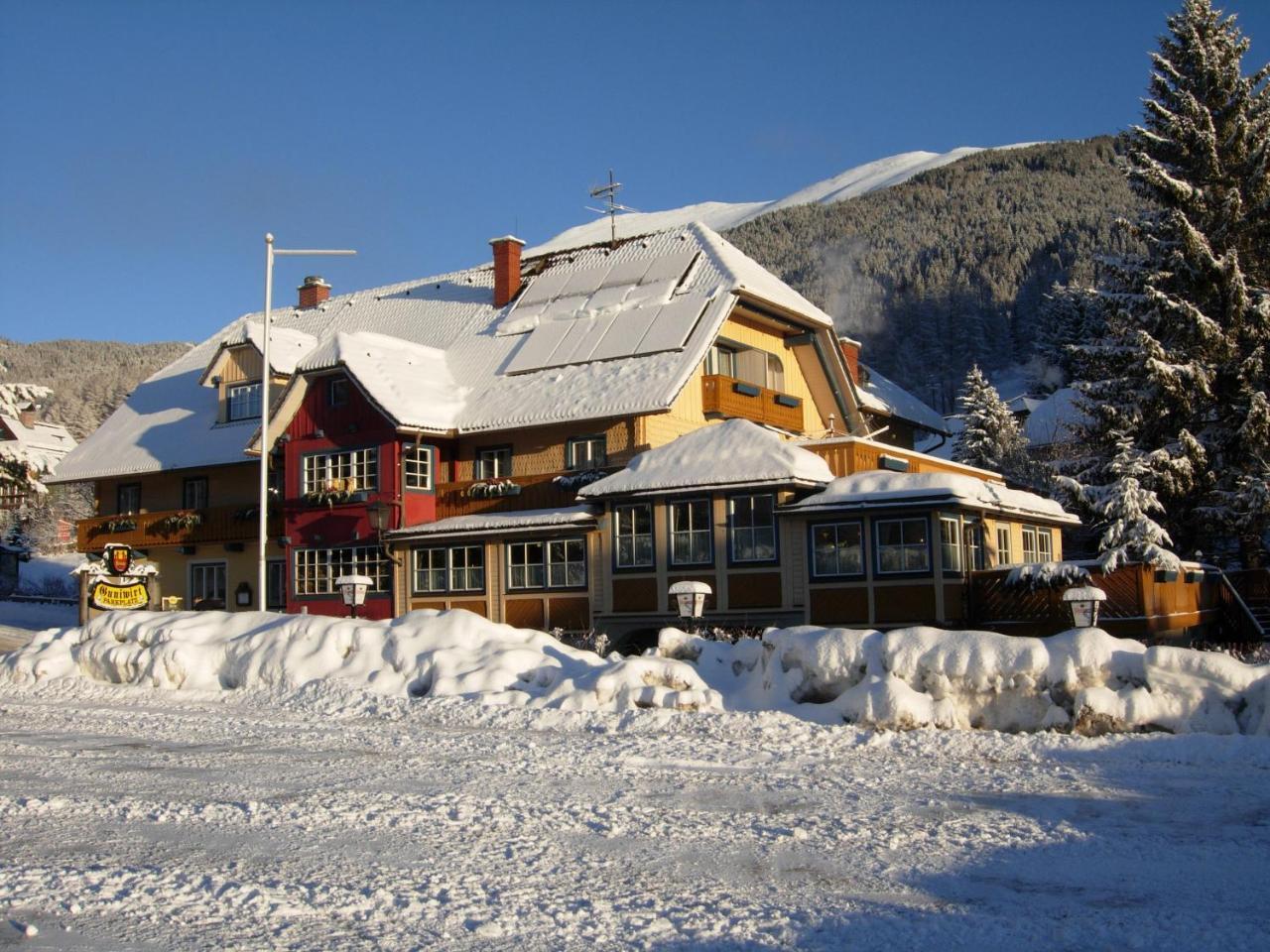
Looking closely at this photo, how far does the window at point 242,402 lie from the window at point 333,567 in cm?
591

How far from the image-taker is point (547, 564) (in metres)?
29.0

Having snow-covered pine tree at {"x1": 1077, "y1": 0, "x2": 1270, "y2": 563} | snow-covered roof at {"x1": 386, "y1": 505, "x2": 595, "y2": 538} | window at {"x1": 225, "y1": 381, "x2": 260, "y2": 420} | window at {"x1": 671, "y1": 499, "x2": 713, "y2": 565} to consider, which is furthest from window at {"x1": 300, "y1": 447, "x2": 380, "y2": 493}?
snow-covered pine tree at {"x1": 1077, "y1": 0, "x2": 1270, "y2": 563}

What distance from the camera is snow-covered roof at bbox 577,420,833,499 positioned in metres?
25.4

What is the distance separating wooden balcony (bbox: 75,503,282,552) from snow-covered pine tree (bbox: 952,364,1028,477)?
31.2m

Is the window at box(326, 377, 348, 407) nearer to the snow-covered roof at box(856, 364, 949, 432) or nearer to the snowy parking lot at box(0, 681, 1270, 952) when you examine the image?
the snow-covered roof at box(856, 364, 949, 432)

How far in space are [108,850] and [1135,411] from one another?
26.4m

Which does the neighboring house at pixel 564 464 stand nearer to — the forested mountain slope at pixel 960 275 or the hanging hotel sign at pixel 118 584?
the hanging hotel sign at pixel 118 584

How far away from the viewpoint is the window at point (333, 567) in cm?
3247

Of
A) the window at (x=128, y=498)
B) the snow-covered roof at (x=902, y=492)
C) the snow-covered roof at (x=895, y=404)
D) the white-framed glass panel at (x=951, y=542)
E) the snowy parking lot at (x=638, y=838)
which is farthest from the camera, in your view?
the snow-covered roof at (x=895, y=404)

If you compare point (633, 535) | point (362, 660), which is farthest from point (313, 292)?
point (362, 660)

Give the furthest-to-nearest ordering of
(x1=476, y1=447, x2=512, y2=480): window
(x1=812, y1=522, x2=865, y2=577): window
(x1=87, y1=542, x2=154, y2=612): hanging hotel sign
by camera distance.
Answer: (x1=476, y1=447, x2=512, y2=480): window < (x1=812, y1=522, x2=865, y2=577): window < (x1=87, y1=542, x2=154, y2=612): hanging hotel sign

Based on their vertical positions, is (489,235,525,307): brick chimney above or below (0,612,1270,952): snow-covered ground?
above

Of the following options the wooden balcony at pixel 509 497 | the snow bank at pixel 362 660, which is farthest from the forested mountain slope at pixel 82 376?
the snow bank at pixel 362 660

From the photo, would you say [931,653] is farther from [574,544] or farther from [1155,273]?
[1155,273]
